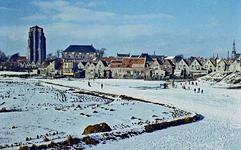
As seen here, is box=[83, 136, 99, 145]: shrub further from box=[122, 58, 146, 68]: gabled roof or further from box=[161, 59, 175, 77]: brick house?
box=[161, 59, 175, 77]: brick house

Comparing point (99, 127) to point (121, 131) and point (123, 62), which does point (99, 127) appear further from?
point (123, 62)

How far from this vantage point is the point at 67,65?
267ft

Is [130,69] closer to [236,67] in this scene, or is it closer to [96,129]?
[236,67]

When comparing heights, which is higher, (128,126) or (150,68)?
(150,68)

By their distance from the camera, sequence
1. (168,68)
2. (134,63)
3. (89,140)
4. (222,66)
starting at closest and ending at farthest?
(89,140)
(222,66)
(168,68)
(134,63)

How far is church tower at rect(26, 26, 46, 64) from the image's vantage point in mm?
155250

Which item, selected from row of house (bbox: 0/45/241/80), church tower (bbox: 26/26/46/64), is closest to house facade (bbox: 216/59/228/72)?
row of house (bbox: 0/45/241/80)

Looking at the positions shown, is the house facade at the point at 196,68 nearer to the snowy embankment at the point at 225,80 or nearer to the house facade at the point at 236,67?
the house facade at the point at 236,67

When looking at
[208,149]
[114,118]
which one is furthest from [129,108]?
[208,149]

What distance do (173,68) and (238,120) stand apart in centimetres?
5458

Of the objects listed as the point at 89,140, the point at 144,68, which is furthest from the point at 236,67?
the point at 89,140

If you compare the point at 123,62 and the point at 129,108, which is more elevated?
the point at 123,62

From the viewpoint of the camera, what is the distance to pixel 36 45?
520 feet

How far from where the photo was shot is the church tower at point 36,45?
15525cm
